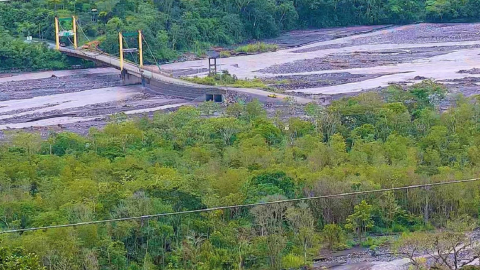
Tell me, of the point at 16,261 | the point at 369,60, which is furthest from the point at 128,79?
the point at 16,261

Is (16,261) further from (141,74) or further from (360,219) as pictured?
(141,74)

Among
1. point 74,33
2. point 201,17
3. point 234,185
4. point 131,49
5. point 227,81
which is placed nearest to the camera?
point 234,185

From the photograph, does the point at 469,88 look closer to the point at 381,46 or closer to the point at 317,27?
the point at 381,46

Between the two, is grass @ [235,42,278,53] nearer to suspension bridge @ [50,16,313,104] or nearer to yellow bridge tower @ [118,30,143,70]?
suspension bridge @ [50,16,313,104]

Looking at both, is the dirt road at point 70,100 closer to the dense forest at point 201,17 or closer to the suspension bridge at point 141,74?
A: the suspension bridge at point 141,74

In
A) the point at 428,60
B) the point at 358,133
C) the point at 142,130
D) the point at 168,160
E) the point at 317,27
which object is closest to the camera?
the point at 168,160

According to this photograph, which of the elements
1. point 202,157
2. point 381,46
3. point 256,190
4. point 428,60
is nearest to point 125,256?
point 256,190

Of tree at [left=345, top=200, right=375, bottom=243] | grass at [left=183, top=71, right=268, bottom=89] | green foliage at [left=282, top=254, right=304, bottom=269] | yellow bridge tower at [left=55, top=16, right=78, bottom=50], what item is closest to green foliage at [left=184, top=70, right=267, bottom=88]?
grass at [left=183, top=71, right=268, bottom=89]
